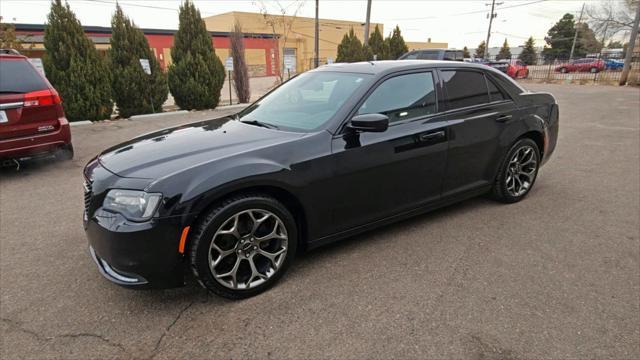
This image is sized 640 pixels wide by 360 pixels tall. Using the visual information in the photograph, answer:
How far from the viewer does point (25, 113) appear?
17.1 feet

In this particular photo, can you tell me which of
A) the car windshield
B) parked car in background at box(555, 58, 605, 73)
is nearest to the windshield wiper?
the car windshield

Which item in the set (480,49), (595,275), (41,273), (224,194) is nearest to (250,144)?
(224,194)

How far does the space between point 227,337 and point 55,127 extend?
4805 mm

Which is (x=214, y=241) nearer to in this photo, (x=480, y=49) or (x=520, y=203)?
(x=520, y=203)

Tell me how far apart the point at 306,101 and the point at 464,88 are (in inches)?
61.0

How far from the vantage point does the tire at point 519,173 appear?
4172mm

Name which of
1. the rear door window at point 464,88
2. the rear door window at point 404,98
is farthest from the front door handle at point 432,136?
the rear door window at point 464,88

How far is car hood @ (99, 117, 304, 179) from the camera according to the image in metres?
2.55

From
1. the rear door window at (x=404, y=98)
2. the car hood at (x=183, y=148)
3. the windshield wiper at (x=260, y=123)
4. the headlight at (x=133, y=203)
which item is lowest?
the headlight at (x=133, y=203)

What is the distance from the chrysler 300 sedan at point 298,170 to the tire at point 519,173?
0.02 m

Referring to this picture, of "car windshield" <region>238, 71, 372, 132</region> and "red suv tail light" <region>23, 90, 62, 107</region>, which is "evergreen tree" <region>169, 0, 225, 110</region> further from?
"car windshield" <region>238, 71, 372, 132</region>

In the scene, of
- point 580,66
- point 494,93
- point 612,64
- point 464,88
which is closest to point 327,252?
point 464,88

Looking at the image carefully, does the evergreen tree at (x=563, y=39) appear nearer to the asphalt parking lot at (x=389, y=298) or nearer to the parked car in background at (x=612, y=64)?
the parked car in background at (x=612, y=64)

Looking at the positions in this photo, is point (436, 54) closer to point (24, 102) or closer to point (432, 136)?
point (432, 136)
